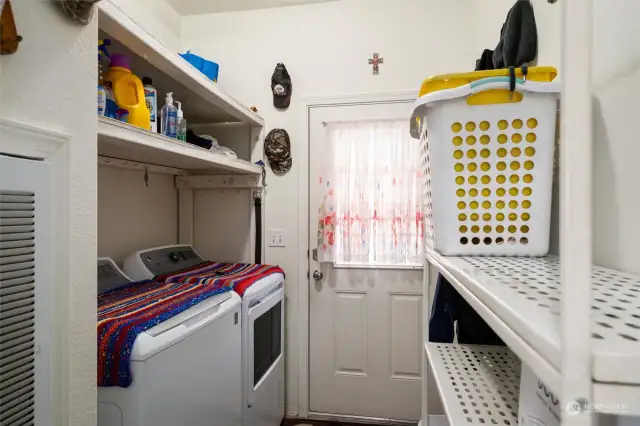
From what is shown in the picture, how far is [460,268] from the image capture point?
0.69 meters

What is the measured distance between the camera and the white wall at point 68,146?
678 mm

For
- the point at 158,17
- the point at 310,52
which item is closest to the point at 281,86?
the point at 310,52

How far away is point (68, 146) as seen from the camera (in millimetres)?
777

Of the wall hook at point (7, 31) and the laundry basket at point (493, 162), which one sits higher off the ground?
Result: the wall hook at point (7, 31)

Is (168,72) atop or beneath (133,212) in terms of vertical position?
atop

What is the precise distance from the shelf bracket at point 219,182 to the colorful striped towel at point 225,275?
56 cm

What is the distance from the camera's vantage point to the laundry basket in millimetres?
792

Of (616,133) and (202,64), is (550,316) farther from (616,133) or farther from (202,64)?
(202,64)

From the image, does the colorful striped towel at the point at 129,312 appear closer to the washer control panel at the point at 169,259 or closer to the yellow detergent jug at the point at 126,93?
the washer control panel at the point at 169,259

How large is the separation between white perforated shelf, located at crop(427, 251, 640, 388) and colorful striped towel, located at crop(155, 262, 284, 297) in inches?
45.3

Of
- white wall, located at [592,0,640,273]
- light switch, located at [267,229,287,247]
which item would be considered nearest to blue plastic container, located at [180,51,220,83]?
light switch, located at [267,229,287,247]

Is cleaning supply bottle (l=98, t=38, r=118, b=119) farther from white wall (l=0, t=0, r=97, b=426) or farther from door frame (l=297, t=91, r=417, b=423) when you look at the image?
door frame (l=297, t=91, r=417, b=423)

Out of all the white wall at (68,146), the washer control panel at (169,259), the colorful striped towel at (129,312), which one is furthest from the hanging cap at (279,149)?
the white wall at (68,146)

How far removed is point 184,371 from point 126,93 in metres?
1.05
